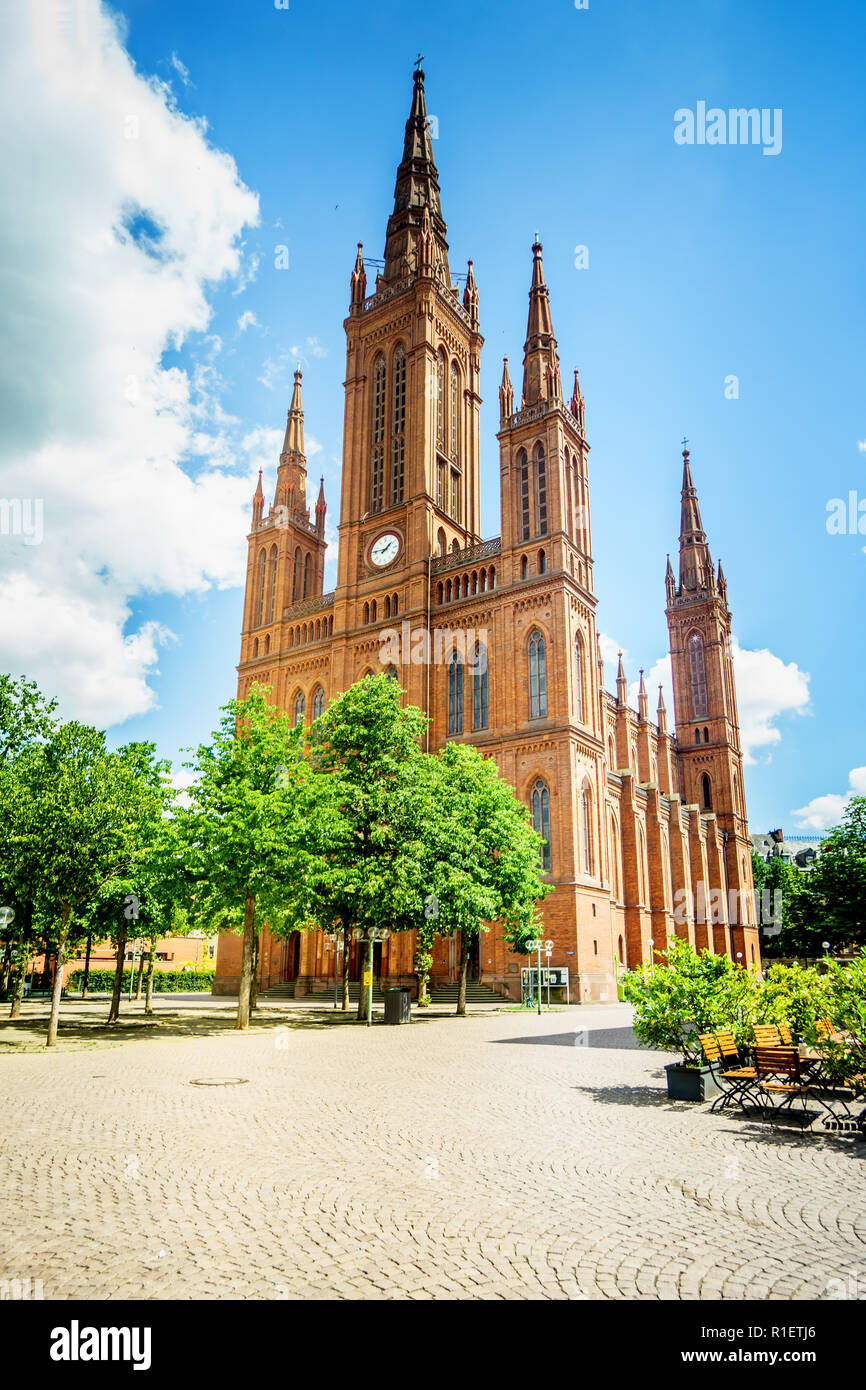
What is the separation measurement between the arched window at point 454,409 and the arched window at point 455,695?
1655cm

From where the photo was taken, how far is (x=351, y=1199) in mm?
6543

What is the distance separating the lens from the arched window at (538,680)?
139ft

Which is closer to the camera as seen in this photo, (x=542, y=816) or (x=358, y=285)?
(x=542, y=816)

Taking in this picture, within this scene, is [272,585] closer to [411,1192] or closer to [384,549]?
[384,549]

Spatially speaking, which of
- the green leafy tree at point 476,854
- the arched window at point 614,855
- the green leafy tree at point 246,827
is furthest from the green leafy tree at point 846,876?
the green leafy tree at point 246,827

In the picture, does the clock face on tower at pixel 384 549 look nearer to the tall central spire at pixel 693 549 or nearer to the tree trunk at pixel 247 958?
the tree trunk at pixel 247 958

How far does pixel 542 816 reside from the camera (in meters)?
40.6

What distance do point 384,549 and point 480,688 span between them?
12.3m

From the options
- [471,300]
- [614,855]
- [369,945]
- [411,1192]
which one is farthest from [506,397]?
[411,1192]

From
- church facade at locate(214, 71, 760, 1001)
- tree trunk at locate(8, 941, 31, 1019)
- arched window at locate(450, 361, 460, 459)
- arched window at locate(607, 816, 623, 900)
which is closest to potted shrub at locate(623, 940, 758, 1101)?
tree trunk at locate(8, 941, 31, 1019)

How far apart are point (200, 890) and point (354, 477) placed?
1500 inches

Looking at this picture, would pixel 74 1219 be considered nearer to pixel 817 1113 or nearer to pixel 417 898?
pixel 817 1113

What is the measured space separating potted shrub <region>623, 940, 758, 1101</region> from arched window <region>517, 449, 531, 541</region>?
35171 mm
